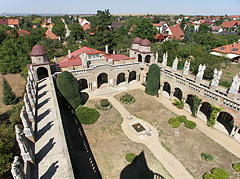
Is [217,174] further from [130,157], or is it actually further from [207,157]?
[130,157]

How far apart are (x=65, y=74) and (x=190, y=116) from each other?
23.2 metres

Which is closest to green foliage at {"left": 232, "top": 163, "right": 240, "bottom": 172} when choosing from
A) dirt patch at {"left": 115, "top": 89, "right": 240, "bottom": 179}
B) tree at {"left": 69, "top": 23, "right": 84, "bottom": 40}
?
dirt patch at {"left": 115, "top": 89, "right": 240, "bottom": 179}

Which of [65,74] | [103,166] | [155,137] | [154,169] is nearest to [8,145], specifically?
[103,166]

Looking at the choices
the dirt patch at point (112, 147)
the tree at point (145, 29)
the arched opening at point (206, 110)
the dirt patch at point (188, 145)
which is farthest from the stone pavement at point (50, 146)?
the tree at point (145, 29)

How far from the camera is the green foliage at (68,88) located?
88.1 ft

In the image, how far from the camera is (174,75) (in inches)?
1204

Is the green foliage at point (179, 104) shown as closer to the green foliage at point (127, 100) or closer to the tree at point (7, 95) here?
the green foliage at point (127, 100)

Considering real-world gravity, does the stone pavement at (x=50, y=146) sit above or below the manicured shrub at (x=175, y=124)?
above

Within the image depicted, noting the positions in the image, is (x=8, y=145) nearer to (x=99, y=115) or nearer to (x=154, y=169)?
(x=99, y=115)

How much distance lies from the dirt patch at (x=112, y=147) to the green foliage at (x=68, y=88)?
566cm

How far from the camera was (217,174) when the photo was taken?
16891 millimetres

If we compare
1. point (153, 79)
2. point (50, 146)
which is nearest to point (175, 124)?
point (153, 79)

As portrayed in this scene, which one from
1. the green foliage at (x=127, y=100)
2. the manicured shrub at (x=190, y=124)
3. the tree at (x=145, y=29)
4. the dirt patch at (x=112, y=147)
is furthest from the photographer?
the tree at (x=145, y=29)

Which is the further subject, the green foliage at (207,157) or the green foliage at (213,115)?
the green foliage at (213,115)
